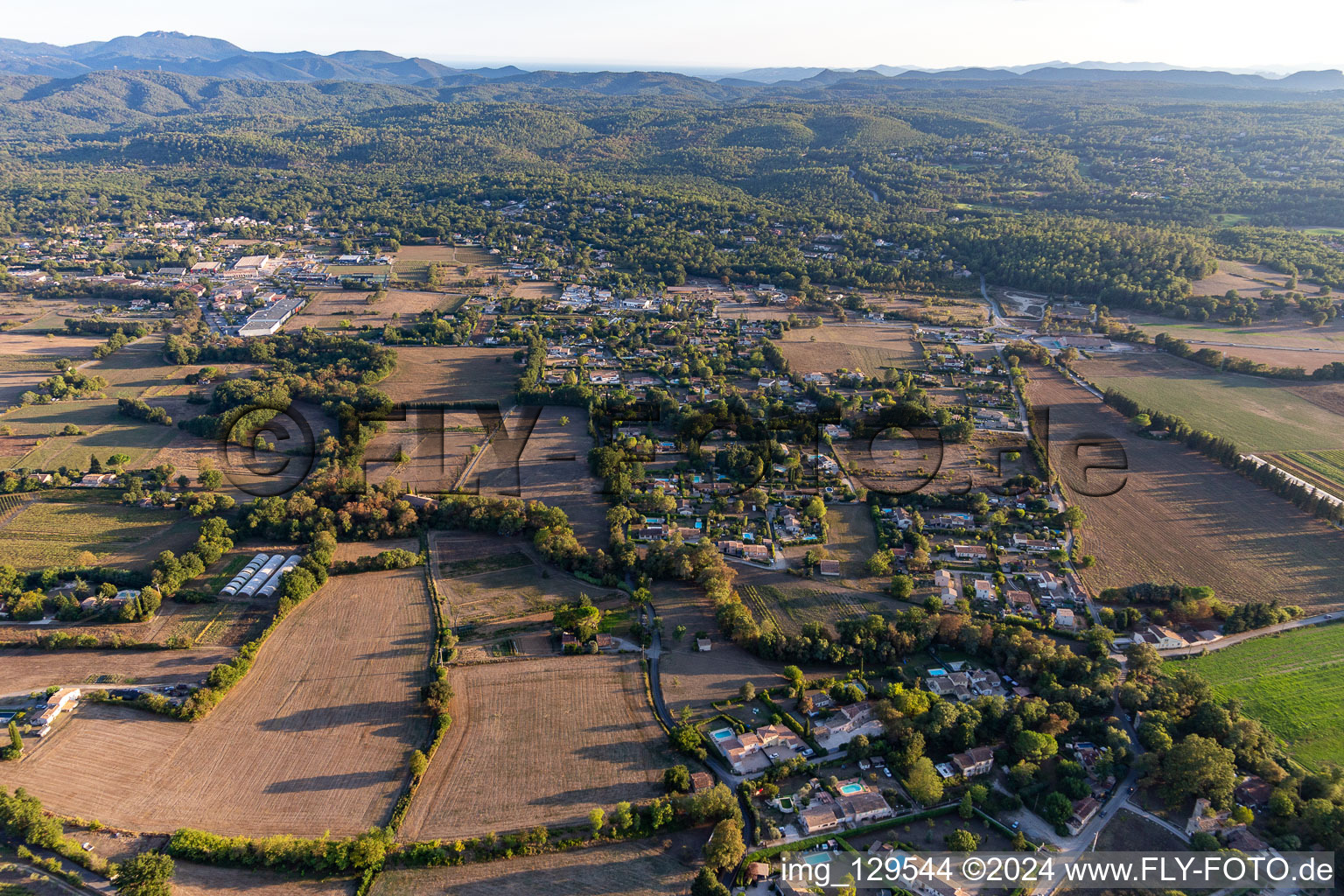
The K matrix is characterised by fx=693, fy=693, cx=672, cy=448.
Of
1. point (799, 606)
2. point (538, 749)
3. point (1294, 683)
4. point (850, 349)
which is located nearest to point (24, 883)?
point (538, 749)

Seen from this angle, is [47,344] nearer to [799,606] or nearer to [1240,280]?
[799,606]

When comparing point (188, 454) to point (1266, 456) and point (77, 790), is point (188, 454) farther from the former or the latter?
point (1266, 456)

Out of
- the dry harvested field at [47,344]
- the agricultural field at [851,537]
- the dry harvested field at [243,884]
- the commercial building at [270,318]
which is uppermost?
the commercial building at [270,318]

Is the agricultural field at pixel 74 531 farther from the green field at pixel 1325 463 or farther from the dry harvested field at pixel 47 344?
the green field at pixel 1325 463

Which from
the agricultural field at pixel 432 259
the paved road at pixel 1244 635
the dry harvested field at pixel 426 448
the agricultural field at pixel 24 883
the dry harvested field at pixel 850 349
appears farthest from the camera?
the agricultural field at pixel 432 259

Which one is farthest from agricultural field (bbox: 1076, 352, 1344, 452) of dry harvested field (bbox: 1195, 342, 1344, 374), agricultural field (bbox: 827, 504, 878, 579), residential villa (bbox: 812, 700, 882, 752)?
residential villa (bbox: 812, 700, 882, 752)

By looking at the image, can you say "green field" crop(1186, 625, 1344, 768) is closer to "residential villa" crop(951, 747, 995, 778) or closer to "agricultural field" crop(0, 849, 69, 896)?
"residential villa" crop(951, 747, 995, 778)

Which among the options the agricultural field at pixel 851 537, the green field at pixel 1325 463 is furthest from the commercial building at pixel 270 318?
the green field at pixel 1325 463
